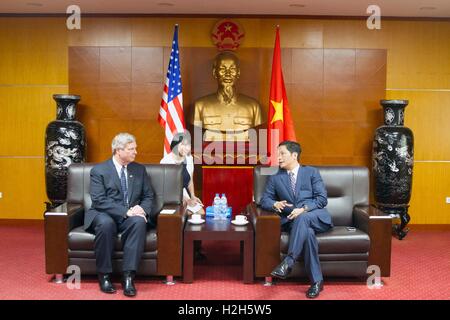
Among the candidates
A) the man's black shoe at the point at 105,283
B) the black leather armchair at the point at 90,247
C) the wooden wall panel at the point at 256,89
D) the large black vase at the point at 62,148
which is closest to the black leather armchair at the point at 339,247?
the black leather armchair at the point at 90,247

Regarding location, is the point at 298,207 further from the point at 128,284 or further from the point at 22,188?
the point at 22,188

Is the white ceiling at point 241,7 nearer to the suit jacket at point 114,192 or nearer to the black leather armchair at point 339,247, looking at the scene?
the suit jacket at point 114,192

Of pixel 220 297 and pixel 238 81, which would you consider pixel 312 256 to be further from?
pixel 238 81

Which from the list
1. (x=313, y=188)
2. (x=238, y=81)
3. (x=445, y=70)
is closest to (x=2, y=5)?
(x=238, y=81)

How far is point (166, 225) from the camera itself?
440cm

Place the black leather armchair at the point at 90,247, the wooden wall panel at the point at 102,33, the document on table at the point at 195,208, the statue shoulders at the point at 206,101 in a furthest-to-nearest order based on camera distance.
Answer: the wooden wall panel at the point at 102,33 < the statue shoulders at the point at 206,101 < the document on table at the point at 195,208 < the black leather armchair at the point at 90,247

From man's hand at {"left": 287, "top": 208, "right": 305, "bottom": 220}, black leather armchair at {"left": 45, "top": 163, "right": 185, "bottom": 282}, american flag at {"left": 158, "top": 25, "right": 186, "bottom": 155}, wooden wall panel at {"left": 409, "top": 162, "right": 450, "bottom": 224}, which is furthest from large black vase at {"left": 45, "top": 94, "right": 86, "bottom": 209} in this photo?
wooden wall panel at {"left": 409, "top": 162, "right": 450, "bottom": 224}

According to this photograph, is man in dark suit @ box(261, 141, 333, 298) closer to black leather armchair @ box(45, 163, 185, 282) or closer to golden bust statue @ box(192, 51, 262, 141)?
black leather armchair @ box(45, 163, 185, 282)

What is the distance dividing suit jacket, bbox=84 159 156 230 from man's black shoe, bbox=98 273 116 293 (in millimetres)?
400

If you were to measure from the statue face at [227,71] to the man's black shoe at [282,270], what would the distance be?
2842 mm

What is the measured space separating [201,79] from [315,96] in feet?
4.64

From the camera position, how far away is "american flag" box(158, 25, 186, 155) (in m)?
6.50

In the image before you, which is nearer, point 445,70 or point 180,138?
point 180,138

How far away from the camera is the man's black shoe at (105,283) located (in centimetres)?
422
